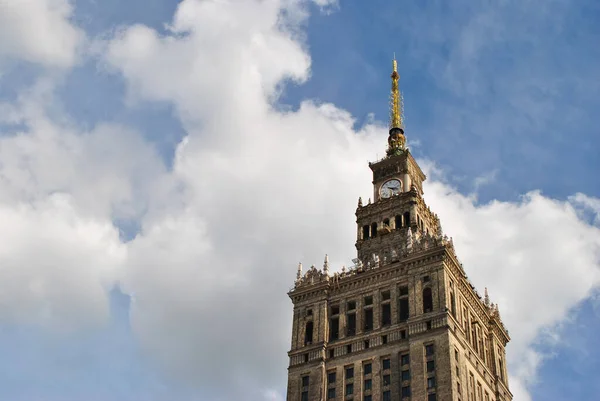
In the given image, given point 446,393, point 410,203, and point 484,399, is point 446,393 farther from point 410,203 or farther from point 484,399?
point 410,203

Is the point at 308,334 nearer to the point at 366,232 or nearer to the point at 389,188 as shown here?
the point at 366,232

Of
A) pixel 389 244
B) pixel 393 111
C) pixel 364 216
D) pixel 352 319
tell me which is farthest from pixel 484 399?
pixel 393 111

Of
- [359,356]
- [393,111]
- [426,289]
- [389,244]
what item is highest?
[393,111]

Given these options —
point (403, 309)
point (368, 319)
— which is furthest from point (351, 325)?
point (403, 309)

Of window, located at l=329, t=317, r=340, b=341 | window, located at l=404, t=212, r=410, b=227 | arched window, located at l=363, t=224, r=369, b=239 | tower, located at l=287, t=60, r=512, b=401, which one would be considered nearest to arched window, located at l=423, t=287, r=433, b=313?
tower, located at l=287, t=60, r=512, b=401

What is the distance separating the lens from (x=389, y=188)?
6073 inches

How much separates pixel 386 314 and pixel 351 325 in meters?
5.73

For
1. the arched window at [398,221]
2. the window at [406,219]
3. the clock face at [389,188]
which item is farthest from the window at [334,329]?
the clock face at [389,188]

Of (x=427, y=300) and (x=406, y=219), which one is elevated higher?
(x=406, y=219)

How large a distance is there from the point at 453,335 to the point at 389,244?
27779mm

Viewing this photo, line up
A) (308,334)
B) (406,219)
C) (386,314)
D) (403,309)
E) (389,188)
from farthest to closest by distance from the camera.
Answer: (389,188) < (406,219) < (308,334) < (386,314) < (403,309)

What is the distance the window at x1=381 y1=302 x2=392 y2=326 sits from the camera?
12531cm

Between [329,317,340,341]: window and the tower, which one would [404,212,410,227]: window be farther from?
[329,317,340,341]: window

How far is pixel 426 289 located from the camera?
12519cm
